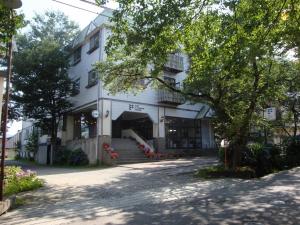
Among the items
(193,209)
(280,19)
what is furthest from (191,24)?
(193,209)

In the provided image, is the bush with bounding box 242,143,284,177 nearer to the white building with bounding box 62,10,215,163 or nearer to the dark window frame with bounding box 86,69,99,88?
the white building with bounding box 62,10,215,163

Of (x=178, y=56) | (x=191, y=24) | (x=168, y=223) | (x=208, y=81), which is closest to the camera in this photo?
(x=168, y=223)

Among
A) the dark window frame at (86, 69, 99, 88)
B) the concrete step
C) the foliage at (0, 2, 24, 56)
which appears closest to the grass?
the foliage at (0, 2, 24, 56)

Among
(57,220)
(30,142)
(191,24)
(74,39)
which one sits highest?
(74,39)

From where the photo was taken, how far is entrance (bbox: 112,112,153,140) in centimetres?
2816

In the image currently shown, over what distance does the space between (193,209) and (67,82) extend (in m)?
20.1

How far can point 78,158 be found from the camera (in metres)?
23.7

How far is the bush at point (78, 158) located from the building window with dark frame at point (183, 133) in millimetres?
6773

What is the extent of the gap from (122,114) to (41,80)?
6816mm

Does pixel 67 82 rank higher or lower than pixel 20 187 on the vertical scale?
higher

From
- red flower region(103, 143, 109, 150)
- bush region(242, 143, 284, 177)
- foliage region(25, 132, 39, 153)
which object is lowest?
bush region(242, 143, 284, 177)

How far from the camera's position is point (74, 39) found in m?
30.0

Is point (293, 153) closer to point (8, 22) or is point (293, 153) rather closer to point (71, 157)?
point (71, 157)

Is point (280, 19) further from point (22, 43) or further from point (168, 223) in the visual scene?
point (22, 43)
